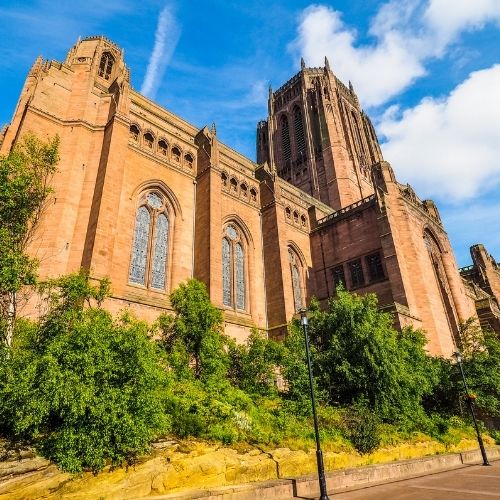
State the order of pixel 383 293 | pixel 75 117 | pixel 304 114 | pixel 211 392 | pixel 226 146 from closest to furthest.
Answer: 1. pixel 211 392
2. pixel 75 117
3. pixel 383 293
4. pixel 226 146
5. pixel 304 114

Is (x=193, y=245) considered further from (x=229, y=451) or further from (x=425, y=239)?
(x=425, y=239)

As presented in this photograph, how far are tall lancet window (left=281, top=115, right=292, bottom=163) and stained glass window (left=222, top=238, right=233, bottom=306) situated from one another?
3065cm

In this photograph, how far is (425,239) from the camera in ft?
100

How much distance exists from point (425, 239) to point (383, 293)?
9762 mm

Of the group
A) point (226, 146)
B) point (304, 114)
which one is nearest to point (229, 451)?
point (226, 146)

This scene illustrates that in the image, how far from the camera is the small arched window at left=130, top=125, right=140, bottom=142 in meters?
21.3

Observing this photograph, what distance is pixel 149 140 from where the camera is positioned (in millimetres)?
22141

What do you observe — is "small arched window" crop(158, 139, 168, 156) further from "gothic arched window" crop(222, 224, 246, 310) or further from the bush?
the bush

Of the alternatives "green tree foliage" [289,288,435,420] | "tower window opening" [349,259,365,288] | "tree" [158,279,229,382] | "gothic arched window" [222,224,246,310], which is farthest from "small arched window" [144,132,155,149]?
"tower window opening" [349,259,365,288]

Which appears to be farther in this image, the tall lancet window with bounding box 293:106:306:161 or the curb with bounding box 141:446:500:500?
the tall lancet window with bounding box 293:106:306:161

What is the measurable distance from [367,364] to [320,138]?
38.4 m

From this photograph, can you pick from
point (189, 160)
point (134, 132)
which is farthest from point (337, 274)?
point (134, 132)

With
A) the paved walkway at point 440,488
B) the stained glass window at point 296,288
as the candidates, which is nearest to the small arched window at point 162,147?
the stained glass window at point 296,288

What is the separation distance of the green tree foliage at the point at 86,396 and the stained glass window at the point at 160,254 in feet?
33.0
